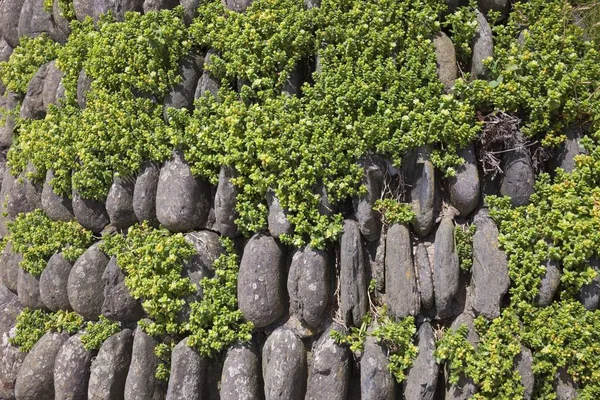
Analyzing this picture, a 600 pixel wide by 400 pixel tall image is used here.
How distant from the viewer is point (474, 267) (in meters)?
3.69

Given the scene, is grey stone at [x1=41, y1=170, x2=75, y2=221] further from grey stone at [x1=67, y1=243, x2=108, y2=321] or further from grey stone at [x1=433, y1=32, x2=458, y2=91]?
grey stone at [x1=433, y1=32, x2=458, y2=91]

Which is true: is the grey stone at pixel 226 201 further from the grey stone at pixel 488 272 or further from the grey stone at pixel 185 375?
the grey stone at pixel 488 272

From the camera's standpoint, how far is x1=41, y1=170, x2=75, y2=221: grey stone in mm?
4703

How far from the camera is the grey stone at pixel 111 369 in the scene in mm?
4184

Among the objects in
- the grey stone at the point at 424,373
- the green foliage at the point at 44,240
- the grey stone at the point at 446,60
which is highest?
the grey stone at the point at 446,60

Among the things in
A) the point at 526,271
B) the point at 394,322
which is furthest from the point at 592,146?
the point at 394,322

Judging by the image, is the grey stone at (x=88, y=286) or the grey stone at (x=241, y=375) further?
the grey stone at (x=88, y=286)

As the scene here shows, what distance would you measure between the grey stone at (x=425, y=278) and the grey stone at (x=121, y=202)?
7.13ft

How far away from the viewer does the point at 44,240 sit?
4664 millimetres

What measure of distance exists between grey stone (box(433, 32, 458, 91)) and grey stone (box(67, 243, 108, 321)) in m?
2.84

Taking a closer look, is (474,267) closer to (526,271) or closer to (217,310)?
(526,271)

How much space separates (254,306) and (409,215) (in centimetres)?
120

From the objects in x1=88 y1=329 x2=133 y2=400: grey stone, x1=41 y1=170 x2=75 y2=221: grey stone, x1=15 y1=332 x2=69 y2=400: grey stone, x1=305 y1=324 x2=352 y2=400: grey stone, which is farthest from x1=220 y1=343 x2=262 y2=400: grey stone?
x1=41 y1=170 x2=75 y2=221: grey stone

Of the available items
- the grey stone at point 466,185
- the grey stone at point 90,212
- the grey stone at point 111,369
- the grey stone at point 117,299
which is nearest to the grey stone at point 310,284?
the grey stone at point 466,185
